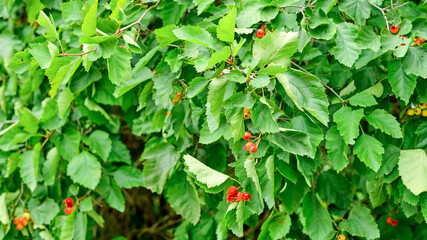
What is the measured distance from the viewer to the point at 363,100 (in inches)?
54.7

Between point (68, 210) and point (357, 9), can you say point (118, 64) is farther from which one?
point (68, 210)

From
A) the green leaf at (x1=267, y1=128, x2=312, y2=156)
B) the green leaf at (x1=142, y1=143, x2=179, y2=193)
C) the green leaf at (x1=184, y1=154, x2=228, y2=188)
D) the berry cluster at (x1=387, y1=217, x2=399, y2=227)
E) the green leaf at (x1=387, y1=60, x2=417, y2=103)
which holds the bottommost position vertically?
the berry cluster at (x1=387, y1=217, x2=399, y2=227)

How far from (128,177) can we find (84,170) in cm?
26

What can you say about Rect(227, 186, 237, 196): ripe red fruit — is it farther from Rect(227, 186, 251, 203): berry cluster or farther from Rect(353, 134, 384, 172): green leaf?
Rect(353, 134, 384, 172): green leaf

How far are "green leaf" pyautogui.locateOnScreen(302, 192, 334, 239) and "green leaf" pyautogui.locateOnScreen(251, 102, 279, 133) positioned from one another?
552 mm

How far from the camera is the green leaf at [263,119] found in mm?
1159

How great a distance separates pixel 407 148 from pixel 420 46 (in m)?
0.35

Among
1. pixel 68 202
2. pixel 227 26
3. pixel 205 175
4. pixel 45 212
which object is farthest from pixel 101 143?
pixel 227 26

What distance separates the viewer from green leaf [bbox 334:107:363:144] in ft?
4.29

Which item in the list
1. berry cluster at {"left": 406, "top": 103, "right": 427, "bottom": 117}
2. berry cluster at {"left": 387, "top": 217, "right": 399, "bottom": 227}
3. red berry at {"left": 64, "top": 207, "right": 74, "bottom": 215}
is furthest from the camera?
red berry at {"left": 64, "top": 207, "right": 74, "bottom": 215}

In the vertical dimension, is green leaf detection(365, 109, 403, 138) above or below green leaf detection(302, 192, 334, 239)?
above

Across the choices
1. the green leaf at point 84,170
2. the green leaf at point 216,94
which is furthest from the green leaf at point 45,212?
the green leaf at point 216,94

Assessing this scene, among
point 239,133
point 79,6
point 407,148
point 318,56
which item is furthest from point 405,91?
point 79,6

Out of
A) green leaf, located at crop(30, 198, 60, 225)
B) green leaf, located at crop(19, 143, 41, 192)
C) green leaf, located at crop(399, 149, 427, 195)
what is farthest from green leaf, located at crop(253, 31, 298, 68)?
green leaf, located at crop(30, 198, 60, 225)
